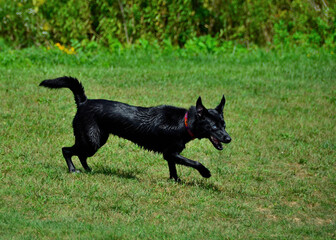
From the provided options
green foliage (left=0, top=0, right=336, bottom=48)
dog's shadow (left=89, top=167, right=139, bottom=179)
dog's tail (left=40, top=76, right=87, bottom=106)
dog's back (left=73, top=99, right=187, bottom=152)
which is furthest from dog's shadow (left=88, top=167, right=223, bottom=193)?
green foliage (left=0, top=0, right=336, bottom=48)

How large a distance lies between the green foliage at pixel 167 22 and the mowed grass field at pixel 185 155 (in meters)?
1.26

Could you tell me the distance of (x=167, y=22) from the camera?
1455 cm

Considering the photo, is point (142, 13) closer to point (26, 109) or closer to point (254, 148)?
point (26, 109)

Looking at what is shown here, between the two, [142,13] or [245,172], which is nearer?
[245,172]

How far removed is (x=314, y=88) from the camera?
11734 millimetres

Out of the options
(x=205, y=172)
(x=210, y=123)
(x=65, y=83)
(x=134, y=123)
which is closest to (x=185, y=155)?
(x=205, y=172)

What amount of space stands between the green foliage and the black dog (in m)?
7.27

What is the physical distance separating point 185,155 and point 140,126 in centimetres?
165

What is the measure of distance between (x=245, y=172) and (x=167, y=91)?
3.86 metres

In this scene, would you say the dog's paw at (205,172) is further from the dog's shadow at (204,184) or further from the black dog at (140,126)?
the dog's shadow at (204,184)

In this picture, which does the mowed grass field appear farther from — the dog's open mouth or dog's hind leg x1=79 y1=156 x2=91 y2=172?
the dog's open mouth

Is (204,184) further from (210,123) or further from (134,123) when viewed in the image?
(134,123)

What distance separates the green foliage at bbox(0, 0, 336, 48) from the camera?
1405cm

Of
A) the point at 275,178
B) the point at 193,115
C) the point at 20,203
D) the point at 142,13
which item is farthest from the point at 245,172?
the point at 142,13
